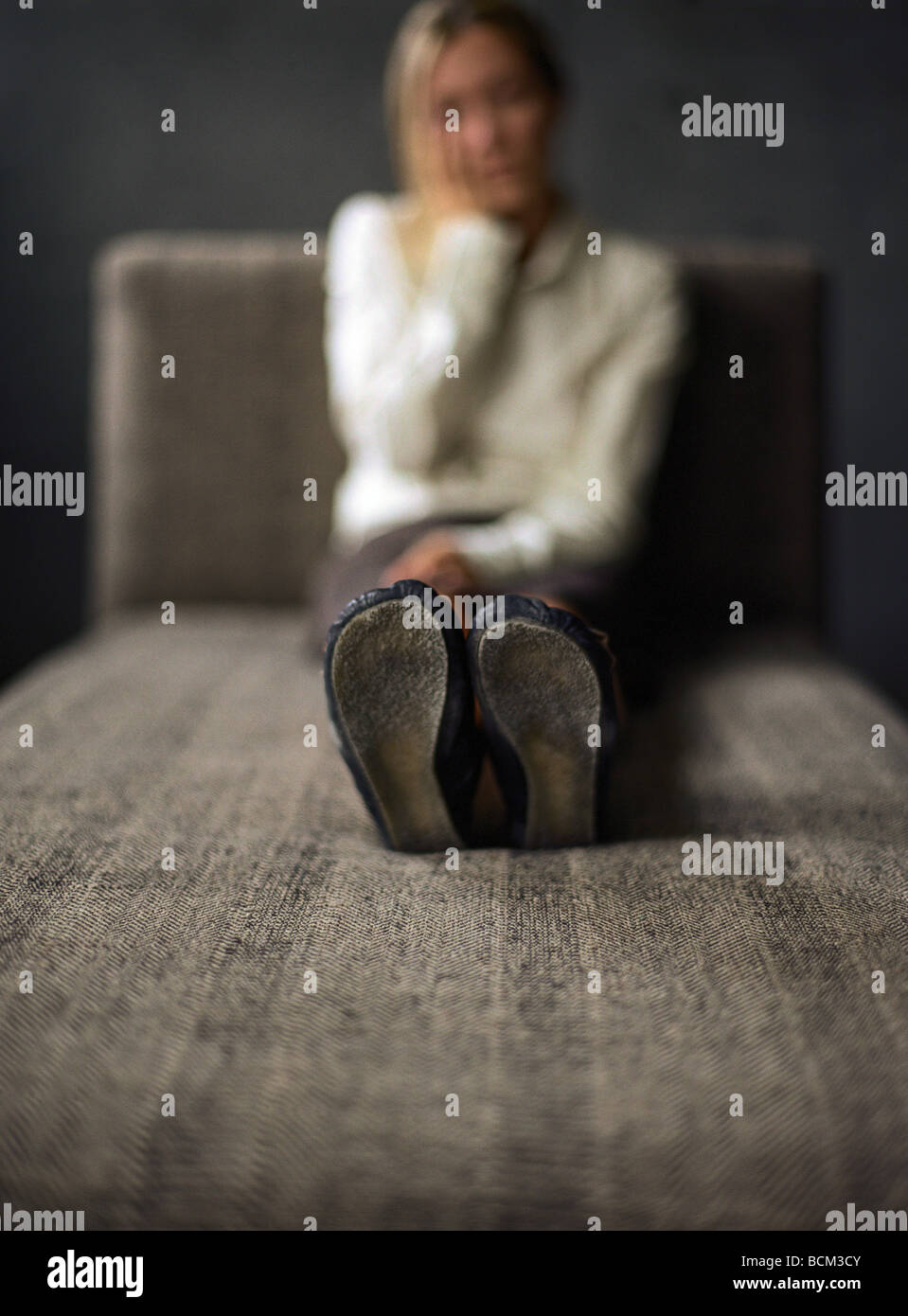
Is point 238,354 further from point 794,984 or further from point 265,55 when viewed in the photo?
point 794,984

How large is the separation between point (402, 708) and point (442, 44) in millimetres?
811

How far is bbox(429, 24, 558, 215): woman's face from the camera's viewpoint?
3.63ft

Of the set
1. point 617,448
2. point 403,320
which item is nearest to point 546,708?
point 617,448

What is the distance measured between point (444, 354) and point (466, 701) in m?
0.57

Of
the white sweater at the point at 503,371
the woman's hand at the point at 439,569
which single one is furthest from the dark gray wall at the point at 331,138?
the woman's hand at the point at 439,569

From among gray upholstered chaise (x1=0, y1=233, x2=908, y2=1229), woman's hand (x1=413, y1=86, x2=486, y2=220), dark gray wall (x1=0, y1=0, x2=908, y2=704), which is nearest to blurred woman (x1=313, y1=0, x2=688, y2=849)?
woman's hand (x1=413, y1=86, x2=486, y2=220)

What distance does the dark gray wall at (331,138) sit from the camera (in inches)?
66.8

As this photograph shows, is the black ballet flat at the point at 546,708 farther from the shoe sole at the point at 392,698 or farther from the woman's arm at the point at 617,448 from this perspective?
the woman's arm at the point at 617,448

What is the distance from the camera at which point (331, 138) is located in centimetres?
173

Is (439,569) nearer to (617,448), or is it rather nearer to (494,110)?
(617,448)

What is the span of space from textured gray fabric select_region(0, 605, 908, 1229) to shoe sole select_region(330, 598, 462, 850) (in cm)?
5

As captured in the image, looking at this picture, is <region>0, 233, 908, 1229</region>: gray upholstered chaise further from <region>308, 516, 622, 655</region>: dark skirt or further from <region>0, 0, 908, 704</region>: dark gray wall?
<region>0, 0, 908, 704</region>: dark gray wall

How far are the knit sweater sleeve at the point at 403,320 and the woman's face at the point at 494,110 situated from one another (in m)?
0.04
